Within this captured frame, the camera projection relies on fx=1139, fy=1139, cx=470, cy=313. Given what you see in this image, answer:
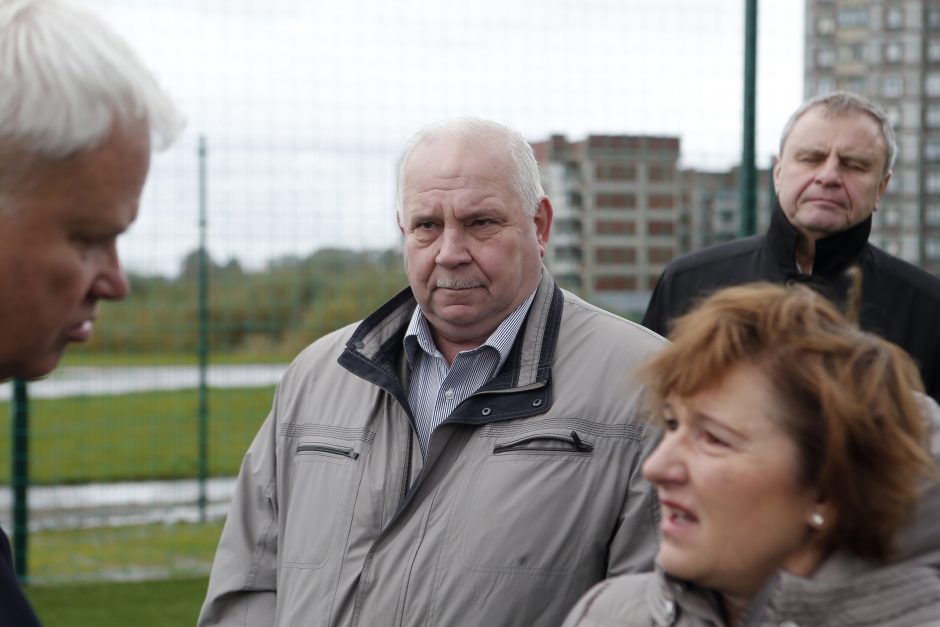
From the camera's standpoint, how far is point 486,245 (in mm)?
2713

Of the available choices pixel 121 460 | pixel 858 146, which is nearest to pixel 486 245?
pixel 858 146

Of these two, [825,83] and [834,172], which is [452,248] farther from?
[825,83]

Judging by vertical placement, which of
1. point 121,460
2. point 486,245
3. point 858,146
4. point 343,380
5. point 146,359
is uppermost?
point 858,146

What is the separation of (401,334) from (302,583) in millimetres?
642

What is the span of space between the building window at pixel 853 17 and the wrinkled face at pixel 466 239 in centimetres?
376

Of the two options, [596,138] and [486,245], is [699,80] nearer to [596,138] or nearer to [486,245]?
[596,138]

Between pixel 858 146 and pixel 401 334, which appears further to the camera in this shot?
pixel 858 146

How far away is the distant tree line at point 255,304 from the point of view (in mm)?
6238

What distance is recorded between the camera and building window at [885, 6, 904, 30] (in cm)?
598

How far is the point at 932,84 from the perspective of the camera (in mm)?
5898

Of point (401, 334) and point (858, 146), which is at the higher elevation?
point (858, 146)

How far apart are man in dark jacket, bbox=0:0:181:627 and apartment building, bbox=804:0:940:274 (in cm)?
505

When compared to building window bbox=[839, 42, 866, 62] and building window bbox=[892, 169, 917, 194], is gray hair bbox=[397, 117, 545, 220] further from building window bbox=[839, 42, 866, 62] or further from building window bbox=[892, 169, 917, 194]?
building window bbox=[892, 169, 917, 194]

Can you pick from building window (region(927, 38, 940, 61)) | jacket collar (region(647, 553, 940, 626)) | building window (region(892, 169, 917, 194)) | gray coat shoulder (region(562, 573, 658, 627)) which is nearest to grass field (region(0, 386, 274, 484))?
building window (region(892, 169, 917, 194))
